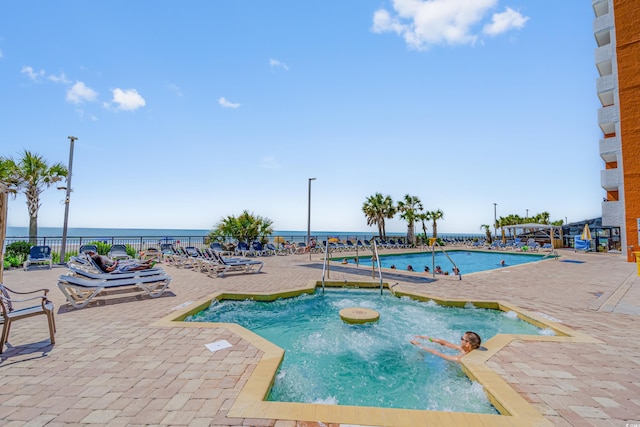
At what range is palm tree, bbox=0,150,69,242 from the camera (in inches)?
586

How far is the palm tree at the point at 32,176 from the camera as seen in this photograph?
14.9 meters

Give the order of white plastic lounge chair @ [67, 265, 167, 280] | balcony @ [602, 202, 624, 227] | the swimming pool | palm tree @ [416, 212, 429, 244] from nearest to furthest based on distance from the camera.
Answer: white plastic lounge chair @ [67, 265, 167, 280], balcony @ [602, 202, 624, 227], the swimming pool, palm tree @ [416, 212, 429, 244]

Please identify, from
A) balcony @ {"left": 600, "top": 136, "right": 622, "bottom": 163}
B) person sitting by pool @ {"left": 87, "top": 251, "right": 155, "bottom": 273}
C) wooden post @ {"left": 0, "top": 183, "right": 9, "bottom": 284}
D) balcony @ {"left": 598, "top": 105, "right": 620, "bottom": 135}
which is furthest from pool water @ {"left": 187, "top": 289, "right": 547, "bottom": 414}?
balcony @ {"left": 598, "top": 105, "right": 620, "bottom": 135}

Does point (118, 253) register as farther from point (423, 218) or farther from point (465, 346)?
point (423, 218)

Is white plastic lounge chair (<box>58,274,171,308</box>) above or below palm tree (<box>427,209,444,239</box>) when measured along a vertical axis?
below

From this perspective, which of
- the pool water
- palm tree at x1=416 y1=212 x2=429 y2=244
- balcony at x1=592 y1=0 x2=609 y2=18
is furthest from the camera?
palm tree at x1=416 y1=212 x2=429 y2=244

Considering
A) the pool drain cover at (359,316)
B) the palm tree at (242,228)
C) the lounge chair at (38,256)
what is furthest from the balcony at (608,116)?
the lounge chair at (38,256)

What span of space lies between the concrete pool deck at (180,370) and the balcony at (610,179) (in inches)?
648

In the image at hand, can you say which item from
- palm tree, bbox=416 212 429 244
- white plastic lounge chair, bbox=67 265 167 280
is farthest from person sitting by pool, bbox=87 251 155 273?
palm tree, bbox=416 212 429 244

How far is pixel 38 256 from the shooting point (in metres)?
11.9

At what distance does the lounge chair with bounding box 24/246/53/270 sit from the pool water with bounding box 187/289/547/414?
986cm

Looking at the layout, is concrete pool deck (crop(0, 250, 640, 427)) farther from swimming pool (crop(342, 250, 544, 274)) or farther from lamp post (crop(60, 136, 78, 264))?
swimming pool (crop(342, 250, 544, 274))

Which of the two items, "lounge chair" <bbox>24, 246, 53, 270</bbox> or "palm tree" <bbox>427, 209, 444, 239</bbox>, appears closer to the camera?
"lounge chair" <bbox>24, 246, 53, 270</bbox>

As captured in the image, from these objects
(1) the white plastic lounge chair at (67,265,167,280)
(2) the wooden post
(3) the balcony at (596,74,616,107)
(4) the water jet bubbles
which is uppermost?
(3) the balcony at (596,74,616,107)
